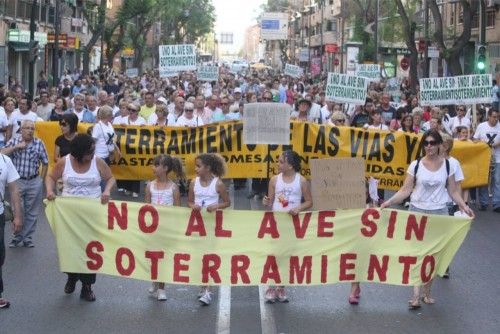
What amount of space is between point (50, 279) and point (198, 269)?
2.03 metres

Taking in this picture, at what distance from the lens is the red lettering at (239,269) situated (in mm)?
9609

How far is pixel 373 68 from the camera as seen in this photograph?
121ft

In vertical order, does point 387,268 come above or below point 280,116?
below

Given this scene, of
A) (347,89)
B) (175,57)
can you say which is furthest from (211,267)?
(175,57)

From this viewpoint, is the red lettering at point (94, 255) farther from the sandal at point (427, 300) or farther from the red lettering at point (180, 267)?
A: the sandal at point (427, 300)

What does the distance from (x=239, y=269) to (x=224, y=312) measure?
402 millimetres

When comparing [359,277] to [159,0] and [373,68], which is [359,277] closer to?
[373,68]

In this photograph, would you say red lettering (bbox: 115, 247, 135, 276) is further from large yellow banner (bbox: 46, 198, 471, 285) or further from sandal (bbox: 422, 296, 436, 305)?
sandal (bbox: 422, 296, 436, 305)

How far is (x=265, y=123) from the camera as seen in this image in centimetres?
1280

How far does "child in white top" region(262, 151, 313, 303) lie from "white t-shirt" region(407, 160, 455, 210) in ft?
3.20

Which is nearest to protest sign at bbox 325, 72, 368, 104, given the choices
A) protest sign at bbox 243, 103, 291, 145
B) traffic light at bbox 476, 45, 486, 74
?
traffic light at bbox 476, 45, 486, 74

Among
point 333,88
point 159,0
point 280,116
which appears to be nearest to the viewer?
point 280,116

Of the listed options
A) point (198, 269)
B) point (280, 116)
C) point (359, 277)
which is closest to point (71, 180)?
point (198, 269)

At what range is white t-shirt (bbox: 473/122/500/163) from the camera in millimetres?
17359
